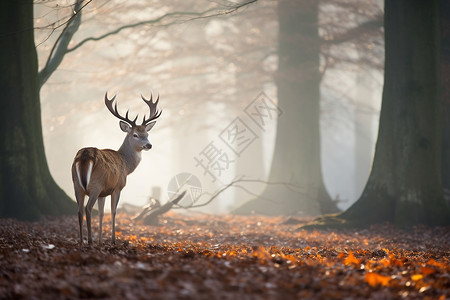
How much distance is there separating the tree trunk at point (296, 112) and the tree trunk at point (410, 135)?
21.1 ft

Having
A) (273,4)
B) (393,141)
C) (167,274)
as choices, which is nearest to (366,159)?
(273,4)

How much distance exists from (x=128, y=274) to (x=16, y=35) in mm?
7878

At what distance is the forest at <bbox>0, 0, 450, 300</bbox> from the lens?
4684 millimetres

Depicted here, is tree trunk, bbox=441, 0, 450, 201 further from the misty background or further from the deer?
the deer

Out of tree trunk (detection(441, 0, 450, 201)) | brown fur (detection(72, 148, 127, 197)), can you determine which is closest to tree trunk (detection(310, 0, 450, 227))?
tree trunk (detection(441, 0, 450, 201))

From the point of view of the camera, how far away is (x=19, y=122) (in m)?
10.6

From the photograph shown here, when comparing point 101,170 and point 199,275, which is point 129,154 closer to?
point 101,170

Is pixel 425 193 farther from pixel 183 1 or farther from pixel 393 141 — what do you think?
pixel 183 1

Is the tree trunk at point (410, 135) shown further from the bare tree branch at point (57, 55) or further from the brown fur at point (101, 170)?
the bare tree branch at point (57, 55)

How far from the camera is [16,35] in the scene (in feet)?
34.9

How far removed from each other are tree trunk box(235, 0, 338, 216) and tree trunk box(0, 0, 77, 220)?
922cm

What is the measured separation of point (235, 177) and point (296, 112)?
485 cm

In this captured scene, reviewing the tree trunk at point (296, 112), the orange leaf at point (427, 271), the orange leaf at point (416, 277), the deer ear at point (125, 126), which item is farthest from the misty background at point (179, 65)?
the orange leaf at point (416, 277)

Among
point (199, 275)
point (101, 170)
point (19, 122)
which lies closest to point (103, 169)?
point (101, 170)
